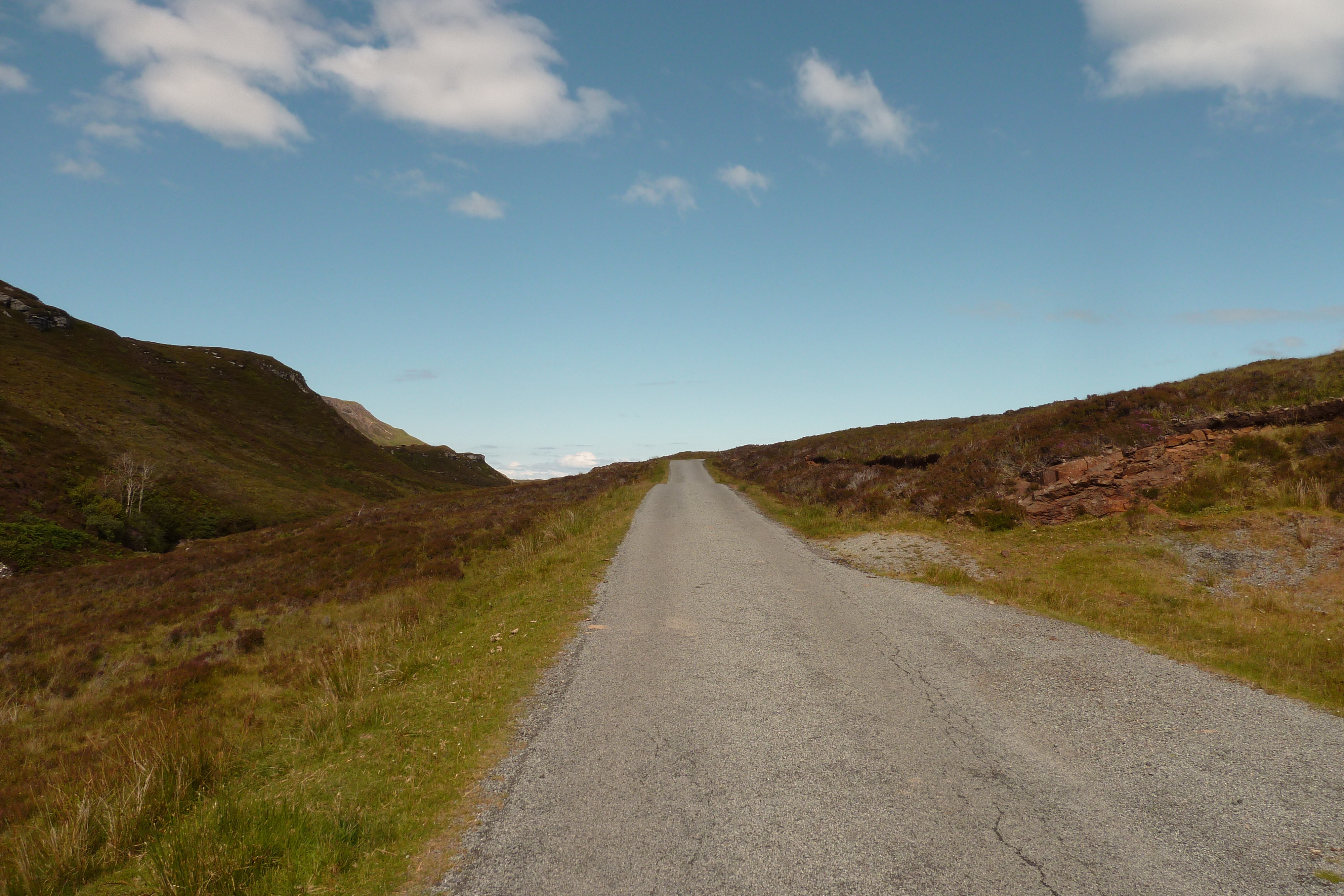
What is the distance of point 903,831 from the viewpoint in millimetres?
4555

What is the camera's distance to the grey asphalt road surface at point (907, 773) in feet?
13.5

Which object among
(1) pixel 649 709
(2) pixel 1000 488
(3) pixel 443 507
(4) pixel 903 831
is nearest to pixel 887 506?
(2) pixel 1000 488

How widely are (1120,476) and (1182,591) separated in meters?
6.18

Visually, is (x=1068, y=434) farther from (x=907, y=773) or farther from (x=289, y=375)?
(x=289, y=375)

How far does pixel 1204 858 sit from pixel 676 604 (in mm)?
8389

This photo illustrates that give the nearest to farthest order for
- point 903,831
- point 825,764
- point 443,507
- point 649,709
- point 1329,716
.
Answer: point 903,831 → point 825,764 → point 1329,716 → point 649,709 → point 443,507

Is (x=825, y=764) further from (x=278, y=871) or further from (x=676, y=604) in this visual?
(x=676, y=604)

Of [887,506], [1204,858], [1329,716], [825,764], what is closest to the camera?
[1204,858]

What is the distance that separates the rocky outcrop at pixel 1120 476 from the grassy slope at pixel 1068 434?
1.37 m

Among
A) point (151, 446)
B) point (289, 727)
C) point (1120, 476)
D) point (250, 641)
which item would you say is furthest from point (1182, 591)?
point (151, 446)

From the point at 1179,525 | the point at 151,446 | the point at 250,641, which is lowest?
the point at 250,641

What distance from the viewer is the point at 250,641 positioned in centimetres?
1800

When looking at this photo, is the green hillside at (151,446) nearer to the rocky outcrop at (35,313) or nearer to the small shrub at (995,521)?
the rocky outcrop at (35,313)

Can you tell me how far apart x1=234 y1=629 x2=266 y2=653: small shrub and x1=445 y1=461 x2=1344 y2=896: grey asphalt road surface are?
13994 millimetres
